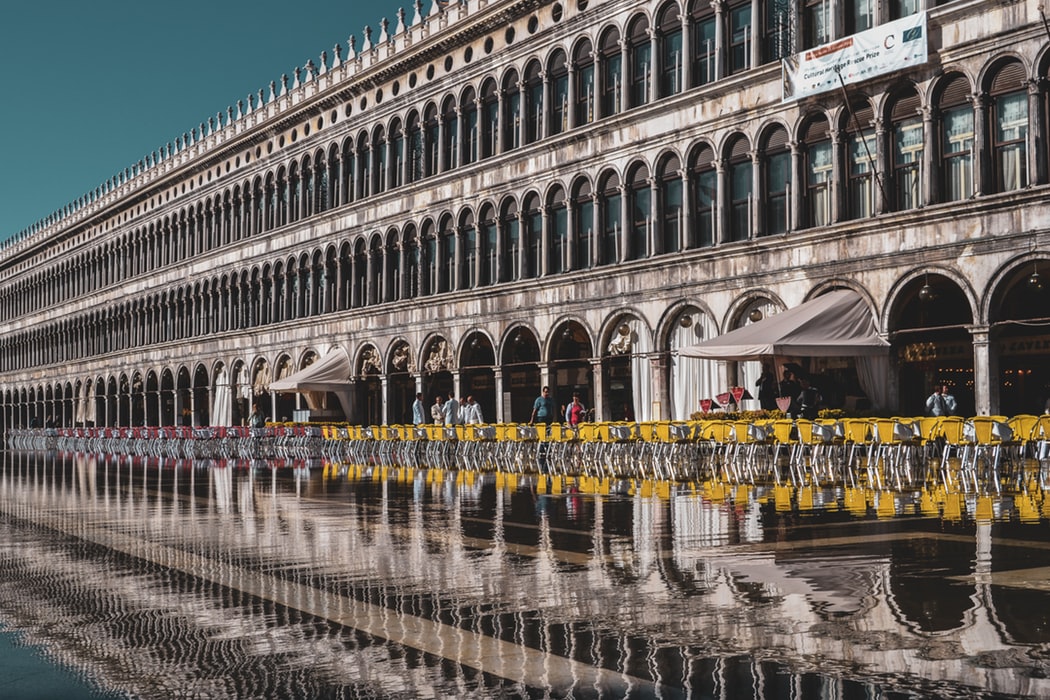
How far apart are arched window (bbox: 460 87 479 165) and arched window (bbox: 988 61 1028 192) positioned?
19.3 meters

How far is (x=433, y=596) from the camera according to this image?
8555mm

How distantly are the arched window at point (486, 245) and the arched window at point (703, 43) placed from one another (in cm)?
993

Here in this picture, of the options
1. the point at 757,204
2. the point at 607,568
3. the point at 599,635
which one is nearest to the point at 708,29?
the point at 757,204

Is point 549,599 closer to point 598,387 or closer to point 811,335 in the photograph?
point 811,335

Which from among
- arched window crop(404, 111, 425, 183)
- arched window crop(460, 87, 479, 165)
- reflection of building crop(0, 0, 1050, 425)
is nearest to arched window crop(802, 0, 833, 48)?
reflection of building crop(0, 0, 1050, 425)

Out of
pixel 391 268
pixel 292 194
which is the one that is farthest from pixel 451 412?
pixel 292 194

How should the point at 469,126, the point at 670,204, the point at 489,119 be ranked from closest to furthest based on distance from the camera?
the point at 670,204 → the point at 489,119 → the point at 469,126

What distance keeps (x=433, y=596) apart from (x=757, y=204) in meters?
22.8

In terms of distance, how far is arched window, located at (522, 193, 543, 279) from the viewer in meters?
37.7

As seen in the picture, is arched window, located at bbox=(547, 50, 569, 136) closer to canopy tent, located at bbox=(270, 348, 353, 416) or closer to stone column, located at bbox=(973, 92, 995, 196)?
canopy tent, located at bbox=(270, 348, 353, 416)

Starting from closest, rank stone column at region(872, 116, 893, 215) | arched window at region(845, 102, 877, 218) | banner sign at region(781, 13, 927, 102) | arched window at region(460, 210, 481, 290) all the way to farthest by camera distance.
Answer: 1. banner sign at region(781, 13, 927, 102)
2. stone column at region(872, 116, 893, 215)
3. arched window at region(845, 102, 877, 218)
4. arched window at region(460, 210, 481, 290)

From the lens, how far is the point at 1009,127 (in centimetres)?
2459

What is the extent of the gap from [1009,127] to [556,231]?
49.6 feet

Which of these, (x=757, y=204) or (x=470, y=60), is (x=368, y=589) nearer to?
(x=757, y=204)
